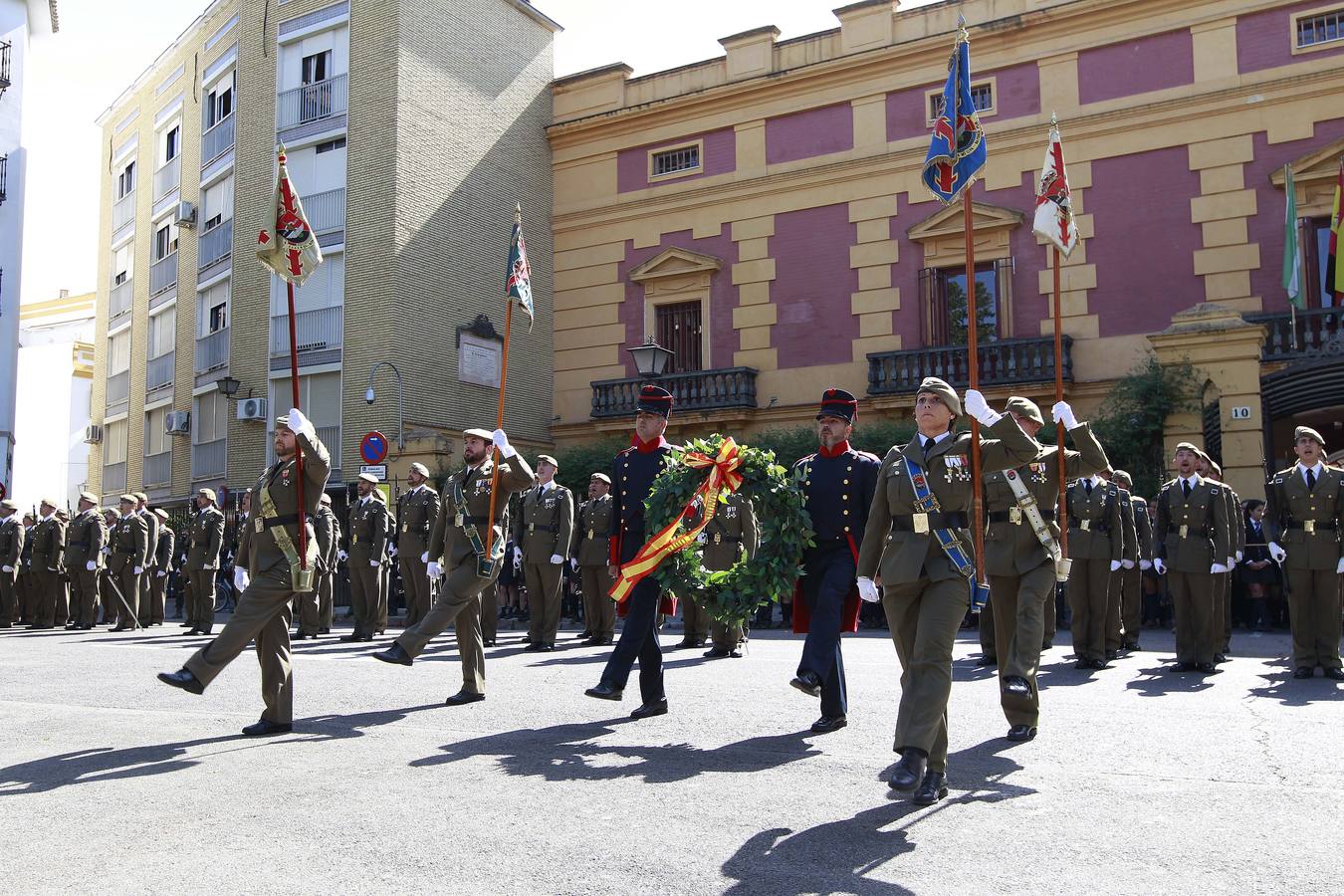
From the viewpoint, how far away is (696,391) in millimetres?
26641

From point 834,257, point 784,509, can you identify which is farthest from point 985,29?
point 784,509

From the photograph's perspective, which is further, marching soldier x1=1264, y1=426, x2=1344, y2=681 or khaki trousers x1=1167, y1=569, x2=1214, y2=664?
khaki trousers x1=1167, y1=569, x2=1214, y2=664

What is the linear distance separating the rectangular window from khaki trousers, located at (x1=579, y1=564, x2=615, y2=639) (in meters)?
12.1

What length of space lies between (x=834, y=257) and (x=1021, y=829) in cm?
2162

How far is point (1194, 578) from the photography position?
11.3 metres

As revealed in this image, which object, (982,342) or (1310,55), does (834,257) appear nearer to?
(982,342)

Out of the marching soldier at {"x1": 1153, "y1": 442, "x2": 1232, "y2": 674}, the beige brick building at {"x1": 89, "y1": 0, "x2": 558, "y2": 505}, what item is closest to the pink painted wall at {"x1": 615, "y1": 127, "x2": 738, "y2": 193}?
the beige brick building at {"x1": 89, "y1": 0, "x2": 558, "y2": 505}

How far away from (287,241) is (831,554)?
5.33 m

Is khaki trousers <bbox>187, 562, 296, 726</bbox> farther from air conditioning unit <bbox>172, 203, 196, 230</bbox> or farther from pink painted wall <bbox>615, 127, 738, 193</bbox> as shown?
air conditioning unit <bbox>172, 203, 196, 230</bbox>

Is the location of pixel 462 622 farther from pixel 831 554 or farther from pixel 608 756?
pixel 831 554

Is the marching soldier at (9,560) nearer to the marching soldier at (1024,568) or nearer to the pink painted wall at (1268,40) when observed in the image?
the marching soldier at (1024,568)

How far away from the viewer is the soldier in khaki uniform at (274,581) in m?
7.79

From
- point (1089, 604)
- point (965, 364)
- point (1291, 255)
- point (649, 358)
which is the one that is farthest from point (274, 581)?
point (1291, 255)

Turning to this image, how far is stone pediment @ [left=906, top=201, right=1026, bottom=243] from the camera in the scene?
23750 mm
